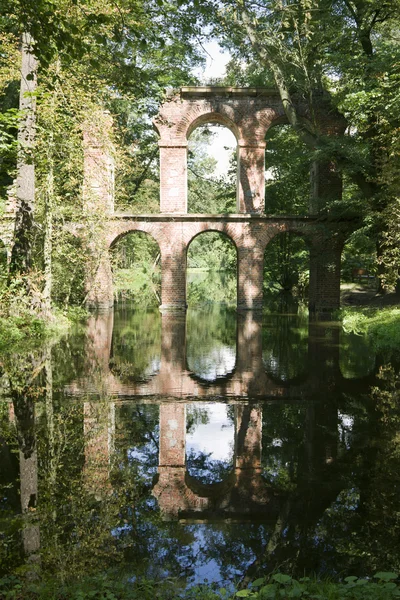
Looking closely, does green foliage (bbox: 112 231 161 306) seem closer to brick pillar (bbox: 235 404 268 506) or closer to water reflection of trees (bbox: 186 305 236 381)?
water reflection of trees (bbox: 186 305 236 381)

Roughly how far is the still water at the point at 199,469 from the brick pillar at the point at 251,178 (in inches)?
587

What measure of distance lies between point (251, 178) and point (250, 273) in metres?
4.12

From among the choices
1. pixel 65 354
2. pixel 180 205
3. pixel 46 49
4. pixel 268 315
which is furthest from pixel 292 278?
pixel 46 49

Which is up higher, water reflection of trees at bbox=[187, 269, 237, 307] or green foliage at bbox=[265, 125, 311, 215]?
green foliage at bbox=[265, 125, 311, 215]

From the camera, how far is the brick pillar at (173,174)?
23.3 m

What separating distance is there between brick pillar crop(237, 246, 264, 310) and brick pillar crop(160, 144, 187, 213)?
3211 mm

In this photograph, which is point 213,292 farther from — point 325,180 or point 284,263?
point 325,180

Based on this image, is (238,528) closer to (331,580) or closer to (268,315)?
(331,580)

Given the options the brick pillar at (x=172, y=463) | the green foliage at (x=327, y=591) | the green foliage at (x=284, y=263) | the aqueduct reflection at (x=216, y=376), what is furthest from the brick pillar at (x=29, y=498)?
the green foliage at (x=284, y=263)

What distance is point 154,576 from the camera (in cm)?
305

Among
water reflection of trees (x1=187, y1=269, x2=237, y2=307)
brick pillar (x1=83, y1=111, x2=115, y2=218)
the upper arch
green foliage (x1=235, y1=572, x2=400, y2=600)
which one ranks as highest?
the upper arch

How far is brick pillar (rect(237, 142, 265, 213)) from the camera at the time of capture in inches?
928

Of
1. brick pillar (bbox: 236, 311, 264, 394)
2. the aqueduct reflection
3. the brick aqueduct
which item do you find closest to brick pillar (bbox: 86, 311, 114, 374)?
the aqueduct reflection

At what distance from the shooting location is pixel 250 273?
23281 millimetres
